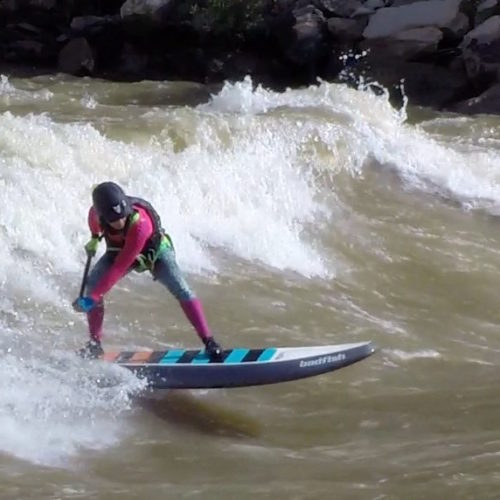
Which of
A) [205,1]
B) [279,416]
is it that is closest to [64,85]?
[205,1]

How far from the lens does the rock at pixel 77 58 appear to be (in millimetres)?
17453

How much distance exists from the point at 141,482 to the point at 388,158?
6630mm

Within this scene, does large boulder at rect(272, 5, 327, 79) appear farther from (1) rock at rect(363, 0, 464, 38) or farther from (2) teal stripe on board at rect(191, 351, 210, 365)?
(2) teal stripe on board at rect(191, 351, 210, 365)

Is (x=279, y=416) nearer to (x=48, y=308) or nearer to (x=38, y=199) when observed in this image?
(x=48, y=308)

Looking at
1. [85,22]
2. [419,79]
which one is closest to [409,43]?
[419,79]

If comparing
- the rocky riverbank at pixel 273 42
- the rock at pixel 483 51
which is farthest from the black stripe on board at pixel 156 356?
the rock at pixel 483 51

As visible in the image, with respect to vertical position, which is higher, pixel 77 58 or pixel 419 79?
pixel 77 58

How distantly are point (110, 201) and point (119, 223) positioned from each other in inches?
5.5

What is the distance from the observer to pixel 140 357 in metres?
5.94

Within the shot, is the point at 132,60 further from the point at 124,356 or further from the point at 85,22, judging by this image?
the point at 124,356

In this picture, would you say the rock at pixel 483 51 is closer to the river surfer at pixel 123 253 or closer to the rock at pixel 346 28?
the rock at pixel 346 28

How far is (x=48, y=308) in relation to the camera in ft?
22.5

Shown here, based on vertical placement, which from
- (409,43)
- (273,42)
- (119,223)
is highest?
(273,42)

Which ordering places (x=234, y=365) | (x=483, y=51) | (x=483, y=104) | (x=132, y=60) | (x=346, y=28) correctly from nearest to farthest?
(x=234, y=365), (x=483, y=104), (x=483, y=51), (x=346, y=28), (x=132, y=60)
